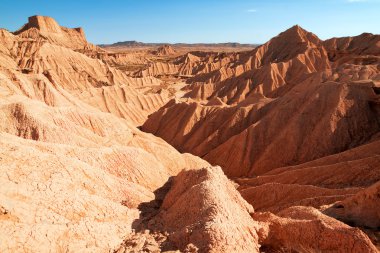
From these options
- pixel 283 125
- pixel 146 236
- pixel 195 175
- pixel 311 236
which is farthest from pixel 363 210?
A: pixel 283 125

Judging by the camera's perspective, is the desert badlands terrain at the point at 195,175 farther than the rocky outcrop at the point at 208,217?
Yes

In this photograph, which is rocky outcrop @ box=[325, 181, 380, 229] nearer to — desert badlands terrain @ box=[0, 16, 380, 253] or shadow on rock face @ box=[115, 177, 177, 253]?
desert badlands terrain @ box=[0, 16, 380, 253]

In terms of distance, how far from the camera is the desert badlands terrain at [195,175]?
8.95 metres

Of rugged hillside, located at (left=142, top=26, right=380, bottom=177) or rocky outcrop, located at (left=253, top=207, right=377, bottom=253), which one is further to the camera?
rugged hillside, located at (left=142, top=26, right=380, bottom=177)

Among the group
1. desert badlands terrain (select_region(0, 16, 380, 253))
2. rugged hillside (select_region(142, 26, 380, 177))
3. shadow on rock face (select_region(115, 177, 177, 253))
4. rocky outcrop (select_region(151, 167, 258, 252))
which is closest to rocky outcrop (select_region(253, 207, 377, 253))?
desert badlands terrain (select_region(0, 16, 380, 253))

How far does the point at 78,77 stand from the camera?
190 feet

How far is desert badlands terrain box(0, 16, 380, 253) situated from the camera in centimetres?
895

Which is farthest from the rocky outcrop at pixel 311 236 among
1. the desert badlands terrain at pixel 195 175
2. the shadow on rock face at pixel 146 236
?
the shadow on rock face at pixel 146 236

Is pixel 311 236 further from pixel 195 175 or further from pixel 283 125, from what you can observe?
pixel 283 125

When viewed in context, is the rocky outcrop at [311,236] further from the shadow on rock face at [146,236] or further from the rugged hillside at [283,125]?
the rugged hillside at [283,125]

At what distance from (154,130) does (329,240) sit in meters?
31.7

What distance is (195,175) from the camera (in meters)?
12.1

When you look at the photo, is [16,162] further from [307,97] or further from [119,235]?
[307,97]

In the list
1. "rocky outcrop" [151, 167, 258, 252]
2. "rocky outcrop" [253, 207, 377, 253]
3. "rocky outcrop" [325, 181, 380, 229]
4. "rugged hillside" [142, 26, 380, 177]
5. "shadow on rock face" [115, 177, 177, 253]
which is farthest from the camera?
"rugged hillside" [142, 26, 380, 177]
